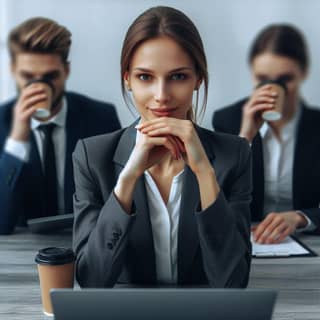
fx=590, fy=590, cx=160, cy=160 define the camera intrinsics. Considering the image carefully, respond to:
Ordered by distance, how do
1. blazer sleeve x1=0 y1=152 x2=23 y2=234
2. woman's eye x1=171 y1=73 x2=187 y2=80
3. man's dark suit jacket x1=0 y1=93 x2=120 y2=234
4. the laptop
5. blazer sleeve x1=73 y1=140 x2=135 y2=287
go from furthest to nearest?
man's dark suit jacket x1=0 y1=93 x2=120 y2=234, blazer sleeve x1=0 y1=152 x2=23 y2=234, woman's eye x1=171 y1=73 x2=187 y2=80, blazer sleeve x1=73 y1=140 x2=135 y2=287, the laptop

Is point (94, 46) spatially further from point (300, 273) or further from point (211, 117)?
point (300, 273)

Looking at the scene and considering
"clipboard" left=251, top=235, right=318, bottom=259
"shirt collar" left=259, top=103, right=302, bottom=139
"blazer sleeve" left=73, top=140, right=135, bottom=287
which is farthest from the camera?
"shirt collar" left=259, top=103, right=302, bottom=139

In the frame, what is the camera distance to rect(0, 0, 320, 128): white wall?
96.5 inches

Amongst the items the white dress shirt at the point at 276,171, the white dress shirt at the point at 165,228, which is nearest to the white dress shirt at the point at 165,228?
the white dress shirt at the point at 165,228

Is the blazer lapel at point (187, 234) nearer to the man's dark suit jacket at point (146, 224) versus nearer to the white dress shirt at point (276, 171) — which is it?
the man's dark suit jacket at point (146, 224)

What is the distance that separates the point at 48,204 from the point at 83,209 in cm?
96

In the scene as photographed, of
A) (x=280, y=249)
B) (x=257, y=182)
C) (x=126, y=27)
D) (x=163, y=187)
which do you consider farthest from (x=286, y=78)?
(x=163, y=187)

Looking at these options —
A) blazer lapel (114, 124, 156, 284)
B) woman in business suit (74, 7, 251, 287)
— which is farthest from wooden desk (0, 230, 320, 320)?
blazer lapel (114, 124, 156, 284)

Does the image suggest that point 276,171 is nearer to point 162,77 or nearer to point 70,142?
point 70,142

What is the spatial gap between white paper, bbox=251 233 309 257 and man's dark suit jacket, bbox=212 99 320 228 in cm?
48

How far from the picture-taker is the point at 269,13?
249 cm

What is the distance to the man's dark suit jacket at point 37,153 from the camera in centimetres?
242

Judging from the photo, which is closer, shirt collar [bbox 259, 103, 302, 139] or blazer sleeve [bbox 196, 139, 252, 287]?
blazer sleeve [bbox 196, 139, 252, 287]

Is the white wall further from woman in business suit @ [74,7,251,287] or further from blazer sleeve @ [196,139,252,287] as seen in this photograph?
blazer sleeve @ [196,139,252,287]
